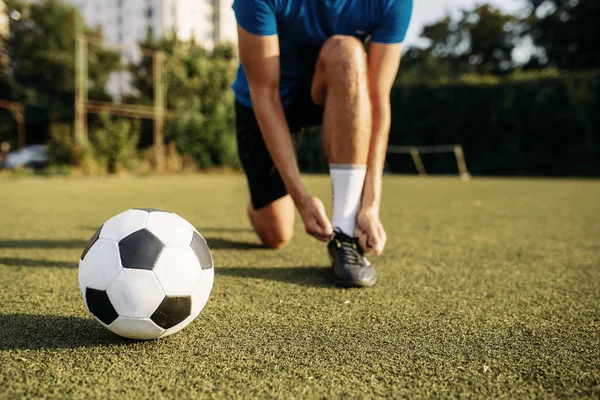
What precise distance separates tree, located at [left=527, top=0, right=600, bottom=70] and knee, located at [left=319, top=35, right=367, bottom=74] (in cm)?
2522

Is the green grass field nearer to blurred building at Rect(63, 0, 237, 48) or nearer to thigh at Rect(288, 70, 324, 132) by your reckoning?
thigh at Rect(288, 70, 324, 132)

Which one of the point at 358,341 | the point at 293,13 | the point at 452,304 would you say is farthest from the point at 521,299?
the point at 293,13

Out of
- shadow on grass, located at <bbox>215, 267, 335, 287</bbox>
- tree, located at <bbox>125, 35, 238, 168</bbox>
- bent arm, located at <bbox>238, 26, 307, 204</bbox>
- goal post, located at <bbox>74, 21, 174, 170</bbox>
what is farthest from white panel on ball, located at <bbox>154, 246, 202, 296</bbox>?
tree, located at <bbox>125, 35, 238, 168</bbox>

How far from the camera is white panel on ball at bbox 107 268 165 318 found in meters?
1.38

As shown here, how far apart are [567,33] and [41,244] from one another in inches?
1040

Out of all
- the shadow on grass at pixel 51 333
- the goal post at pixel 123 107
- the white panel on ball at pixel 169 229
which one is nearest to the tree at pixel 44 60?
the goal post at pixel 123 107

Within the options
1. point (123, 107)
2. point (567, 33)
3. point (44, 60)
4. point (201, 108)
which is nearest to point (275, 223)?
point (123, 107)

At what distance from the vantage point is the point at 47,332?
4.89 feet

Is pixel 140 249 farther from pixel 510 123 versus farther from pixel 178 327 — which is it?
pixel 510 123

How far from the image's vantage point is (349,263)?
2.14m

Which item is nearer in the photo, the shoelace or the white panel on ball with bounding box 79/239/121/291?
the white panel on ball with bounding box 79/239/121/291

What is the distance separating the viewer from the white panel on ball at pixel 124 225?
4.92 ft

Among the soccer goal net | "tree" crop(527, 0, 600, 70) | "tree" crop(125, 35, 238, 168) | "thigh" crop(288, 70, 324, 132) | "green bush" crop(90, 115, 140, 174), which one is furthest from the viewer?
"tree" crop(527, 0, 600, 70)

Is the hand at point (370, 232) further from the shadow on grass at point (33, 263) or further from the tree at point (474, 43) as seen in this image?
the tree at point (474, 43)
